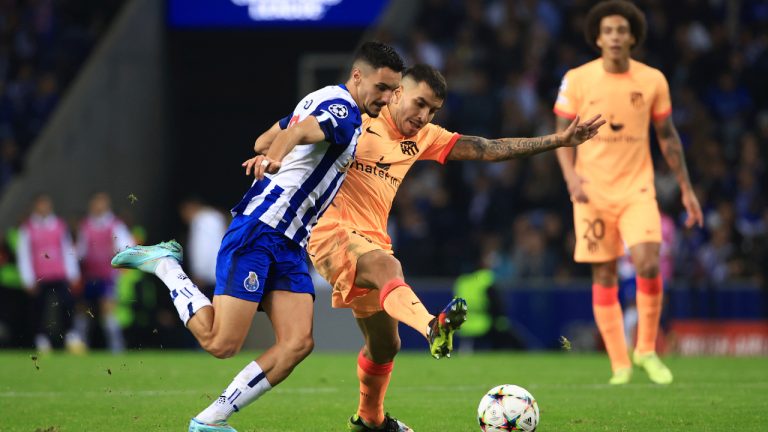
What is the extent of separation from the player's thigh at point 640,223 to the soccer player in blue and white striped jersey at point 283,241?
345cm

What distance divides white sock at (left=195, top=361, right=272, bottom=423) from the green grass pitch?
0.87m

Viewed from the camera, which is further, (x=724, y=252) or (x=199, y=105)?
(x=199, y=105)

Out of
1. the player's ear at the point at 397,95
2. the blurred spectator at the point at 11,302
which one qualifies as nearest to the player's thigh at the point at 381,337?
the player's ear at the point at 397,95

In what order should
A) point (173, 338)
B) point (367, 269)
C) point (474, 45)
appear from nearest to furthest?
point (367, 269) < point (173, 338) < point (474, 45)

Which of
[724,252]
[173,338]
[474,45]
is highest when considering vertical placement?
[474,45]

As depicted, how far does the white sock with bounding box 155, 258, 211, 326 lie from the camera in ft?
21.5

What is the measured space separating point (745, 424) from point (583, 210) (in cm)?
295

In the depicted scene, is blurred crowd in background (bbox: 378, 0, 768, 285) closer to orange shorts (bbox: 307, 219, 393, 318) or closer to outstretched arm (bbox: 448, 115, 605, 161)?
outstretched arm (bbox: 448, 115, 605, 161)

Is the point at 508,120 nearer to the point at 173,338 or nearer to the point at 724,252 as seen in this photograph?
the point at 724,252

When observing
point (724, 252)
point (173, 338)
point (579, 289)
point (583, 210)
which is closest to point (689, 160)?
point (724, 252)

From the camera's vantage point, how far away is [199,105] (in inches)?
866

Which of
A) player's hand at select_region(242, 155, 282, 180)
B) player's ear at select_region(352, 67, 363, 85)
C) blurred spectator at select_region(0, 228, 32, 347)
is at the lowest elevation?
blurred spectator at select_region(0, 228, 32, 347)

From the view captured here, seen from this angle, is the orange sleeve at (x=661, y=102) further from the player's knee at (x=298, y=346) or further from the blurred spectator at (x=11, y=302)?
the blurred spectator at (x=11, y=302)

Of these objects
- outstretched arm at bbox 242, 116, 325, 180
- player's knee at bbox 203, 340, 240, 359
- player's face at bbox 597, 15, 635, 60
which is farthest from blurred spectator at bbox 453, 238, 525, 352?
outstretched arm at bbox 242, 116, 325, 180
